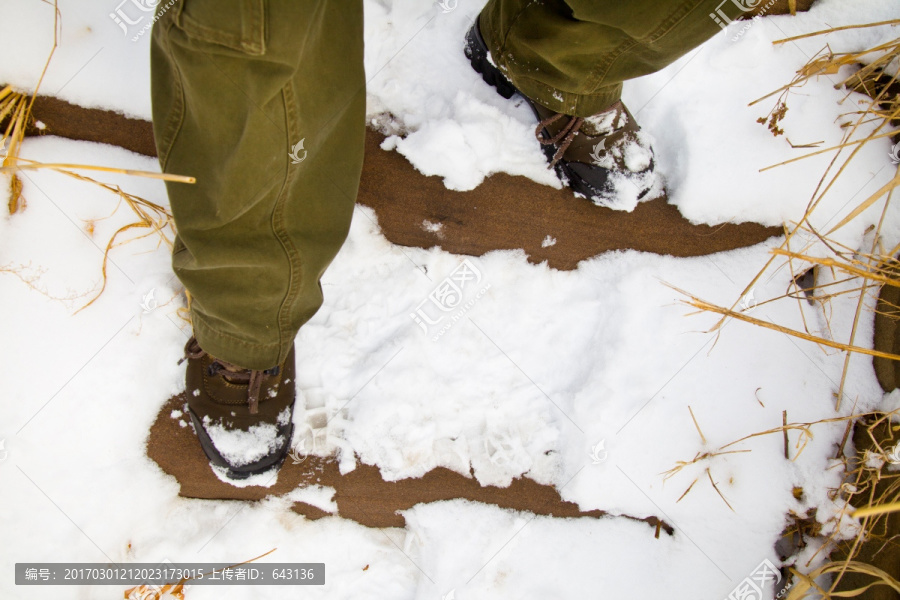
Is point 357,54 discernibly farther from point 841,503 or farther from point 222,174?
point 841,503

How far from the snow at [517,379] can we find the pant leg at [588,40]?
23 cm

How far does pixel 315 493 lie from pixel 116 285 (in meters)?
0.90

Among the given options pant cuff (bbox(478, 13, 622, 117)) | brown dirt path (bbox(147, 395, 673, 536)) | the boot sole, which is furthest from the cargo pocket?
brown dirt path (bbox(147, 395, 673, 536))

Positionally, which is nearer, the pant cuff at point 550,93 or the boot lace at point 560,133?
the pant cuff at point 550,93

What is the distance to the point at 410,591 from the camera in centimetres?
160

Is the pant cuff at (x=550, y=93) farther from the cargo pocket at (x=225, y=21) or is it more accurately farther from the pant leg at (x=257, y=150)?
the cargo pocket at (x=225, y=21)

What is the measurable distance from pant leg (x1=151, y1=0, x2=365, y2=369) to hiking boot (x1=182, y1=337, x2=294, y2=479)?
18 cm

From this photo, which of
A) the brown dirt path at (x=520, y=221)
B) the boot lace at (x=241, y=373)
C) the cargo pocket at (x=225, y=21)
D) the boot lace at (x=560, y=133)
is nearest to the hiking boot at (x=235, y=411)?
the boot lace at (x=241, y=373)

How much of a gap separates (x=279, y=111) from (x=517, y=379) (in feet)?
3.64

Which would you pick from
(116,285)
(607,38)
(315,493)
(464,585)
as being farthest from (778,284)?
(116,285)

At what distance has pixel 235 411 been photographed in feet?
4.72

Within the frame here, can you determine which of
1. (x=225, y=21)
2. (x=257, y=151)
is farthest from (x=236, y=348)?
(x=225, y=21)

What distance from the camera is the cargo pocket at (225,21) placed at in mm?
655

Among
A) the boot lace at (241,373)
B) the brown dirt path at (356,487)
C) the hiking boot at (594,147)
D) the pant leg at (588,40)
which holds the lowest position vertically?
the brown dirt path at (356,487)
